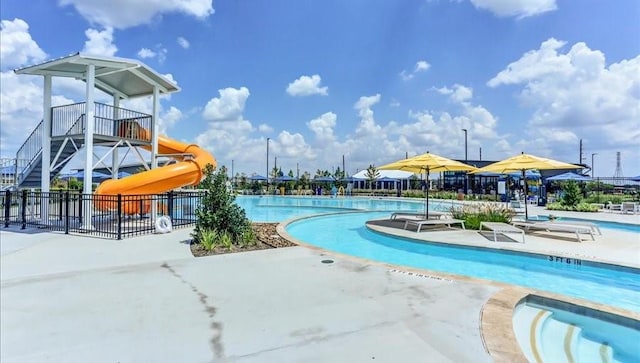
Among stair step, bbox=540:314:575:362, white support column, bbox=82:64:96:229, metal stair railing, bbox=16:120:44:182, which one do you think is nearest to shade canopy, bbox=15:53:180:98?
white support column, bbox=82:64:96:229

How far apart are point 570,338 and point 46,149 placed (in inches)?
559

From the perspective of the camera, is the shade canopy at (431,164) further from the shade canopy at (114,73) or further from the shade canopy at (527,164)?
the shade canopy at (114,73)

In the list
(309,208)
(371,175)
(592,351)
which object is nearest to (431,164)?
(592,351)

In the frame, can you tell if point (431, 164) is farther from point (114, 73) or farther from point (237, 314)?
point (114, 73)

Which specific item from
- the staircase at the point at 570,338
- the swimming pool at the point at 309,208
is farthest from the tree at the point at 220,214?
the swimming pool at the point at 309,208

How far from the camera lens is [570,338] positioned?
380 cm

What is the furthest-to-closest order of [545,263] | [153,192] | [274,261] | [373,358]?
[153,192] < [545,263] < [274,261] < [373,358]

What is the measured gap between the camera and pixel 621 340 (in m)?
3.78

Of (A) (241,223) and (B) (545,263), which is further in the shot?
(A) (241,223)

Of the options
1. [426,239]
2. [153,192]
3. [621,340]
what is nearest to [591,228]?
[426,239]

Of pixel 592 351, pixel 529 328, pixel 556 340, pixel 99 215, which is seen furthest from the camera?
pixel 99 215

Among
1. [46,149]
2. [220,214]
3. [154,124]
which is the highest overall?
[154,124]

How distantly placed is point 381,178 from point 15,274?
129 feet

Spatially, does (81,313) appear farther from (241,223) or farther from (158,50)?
(158,50)
